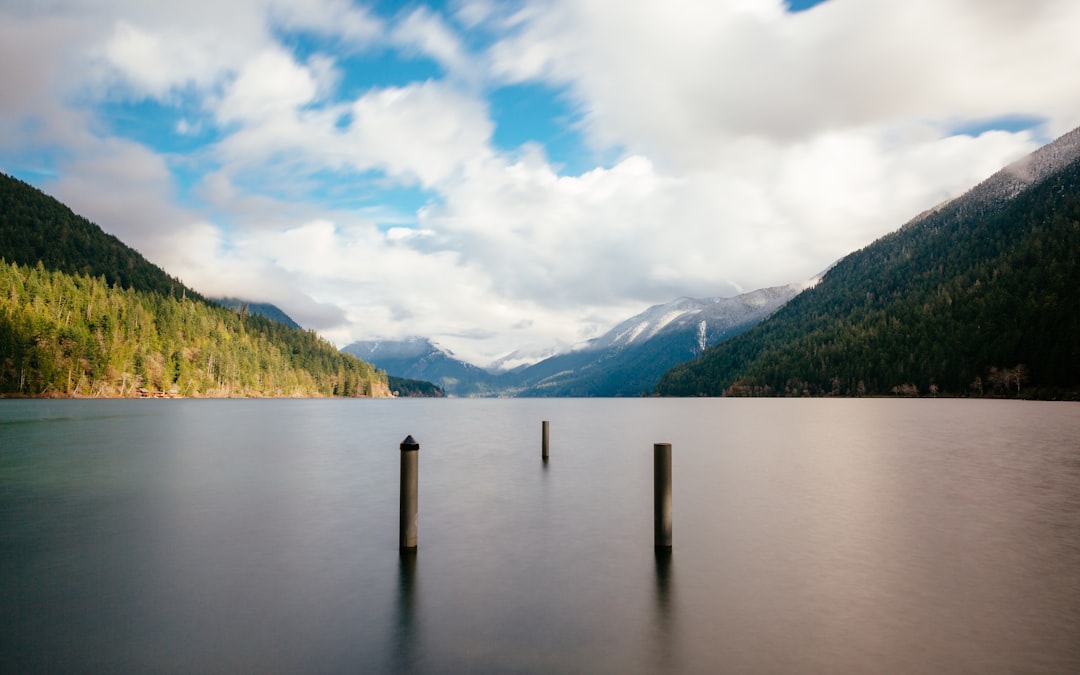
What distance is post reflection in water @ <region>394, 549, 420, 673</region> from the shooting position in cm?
1008

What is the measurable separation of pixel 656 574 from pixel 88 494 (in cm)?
2440

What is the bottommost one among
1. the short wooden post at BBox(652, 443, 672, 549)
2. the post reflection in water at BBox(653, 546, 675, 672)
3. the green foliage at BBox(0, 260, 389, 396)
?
the post reflection in water at BBox(653, 546, 675, 672)

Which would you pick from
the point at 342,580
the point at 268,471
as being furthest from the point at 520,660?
the point at 268,471

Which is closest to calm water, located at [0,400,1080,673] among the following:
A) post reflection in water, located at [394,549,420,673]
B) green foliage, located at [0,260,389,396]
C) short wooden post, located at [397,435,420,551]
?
post reflection in water, located at [394,549,420,673]

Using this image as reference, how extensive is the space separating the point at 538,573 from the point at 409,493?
4082mm

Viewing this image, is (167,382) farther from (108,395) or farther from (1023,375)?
(1023,375)

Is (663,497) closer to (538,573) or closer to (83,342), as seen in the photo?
(538,573)

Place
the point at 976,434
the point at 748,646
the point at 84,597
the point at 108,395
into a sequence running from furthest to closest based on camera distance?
the point at 108,395 < the point at 976,434 < the point at 84,597 < the point at 748,646

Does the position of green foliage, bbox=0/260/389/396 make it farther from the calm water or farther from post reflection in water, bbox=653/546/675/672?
post reflection in water, bbox=653/546/675/672

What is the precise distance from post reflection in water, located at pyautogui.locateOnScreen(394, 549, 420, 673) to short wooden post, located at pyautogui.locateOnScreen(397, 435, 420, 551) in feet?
1.63

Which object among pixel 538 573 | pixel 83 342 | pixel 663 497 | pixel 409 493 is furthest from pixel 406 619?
pixel 83 342

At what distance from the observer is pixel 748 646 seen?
35.6ft

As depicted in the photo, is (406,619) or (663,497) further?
(663,497)

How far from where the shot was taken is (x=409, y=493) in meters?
16.6
